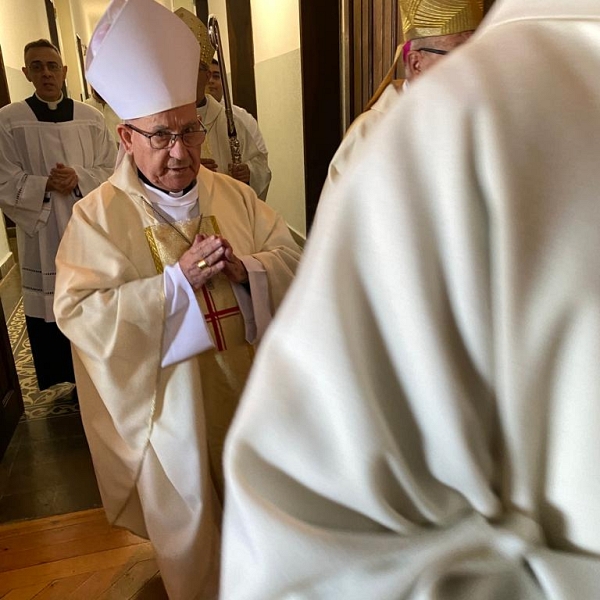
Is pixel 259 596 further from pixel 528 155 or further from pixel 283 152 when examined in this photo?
pixel 283 152

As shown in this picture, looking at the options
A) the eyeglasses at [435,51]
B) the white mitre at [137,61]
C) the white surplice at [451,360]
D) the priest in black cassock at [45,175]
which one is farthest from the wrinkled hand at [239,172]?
the white surplice at [451,360]

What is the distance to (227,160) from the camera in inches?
124

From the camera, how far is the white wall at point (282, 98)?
4.22 meters

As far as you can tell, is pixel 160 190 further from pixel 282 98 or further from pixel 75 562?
pixel 282 98

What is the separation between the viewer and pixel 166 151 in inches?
64.0

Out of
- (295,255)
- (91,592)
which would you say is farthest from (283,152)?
(91,592)

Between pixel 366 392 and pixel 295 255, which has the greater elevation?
pixel 366 392

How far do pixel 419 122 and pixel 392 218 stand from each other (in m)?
0.06

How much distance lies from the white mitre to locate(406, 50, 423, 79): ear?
0.62 meters

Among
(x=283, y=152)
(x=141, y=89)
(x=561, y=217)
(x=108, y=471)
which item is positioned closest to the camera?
(x=561, y=217)

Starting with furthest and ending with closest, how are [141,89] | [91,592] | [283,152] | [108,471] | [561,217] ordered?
[283,152] → [91,592] → [108,471] → [141,89] → [561,217]

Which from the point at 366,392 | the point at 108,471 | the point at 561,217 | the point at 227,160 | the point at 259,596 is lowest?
the point at 108,471

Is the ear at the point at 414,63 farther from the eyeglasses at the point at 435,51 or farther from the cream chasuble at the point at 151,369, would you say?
the cream chasuble at the point at 151,369

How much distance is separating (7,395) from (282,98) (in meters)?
2.91
